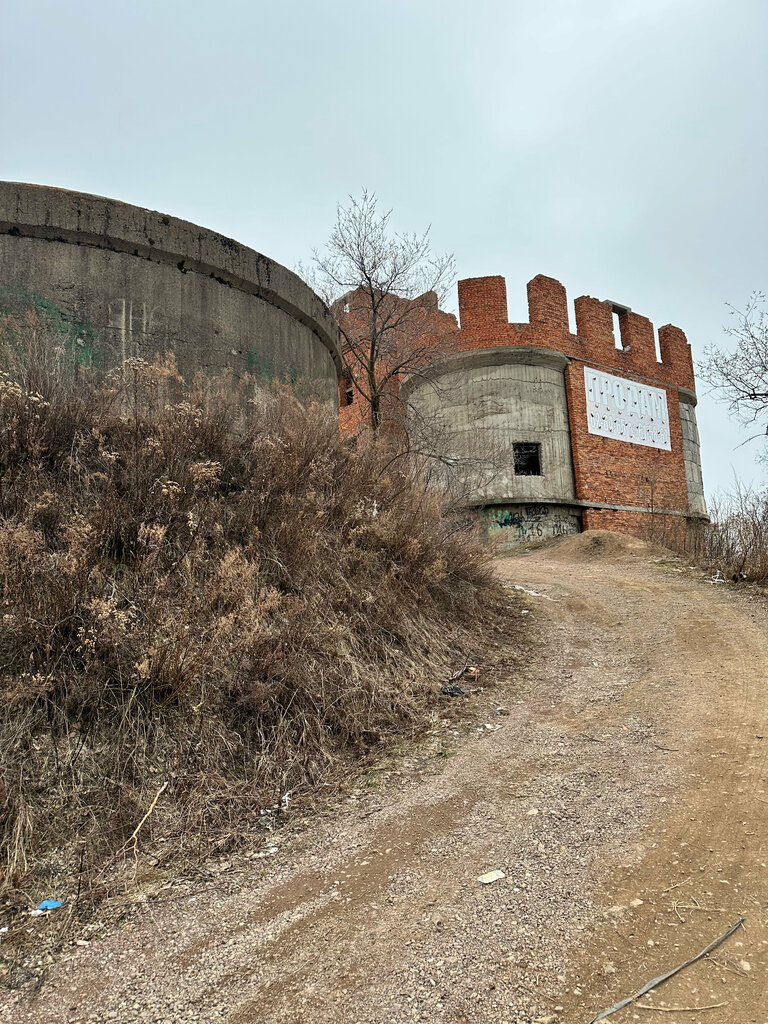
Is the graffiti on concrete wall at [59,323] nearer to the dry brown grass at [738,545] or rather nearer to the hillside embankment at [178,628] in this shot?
the hillside embankment at [178,628]

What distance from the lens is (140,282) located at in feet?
21.3

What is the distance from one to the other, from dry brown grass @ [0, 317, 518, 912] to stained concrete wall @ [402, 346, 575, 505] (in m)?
12.8

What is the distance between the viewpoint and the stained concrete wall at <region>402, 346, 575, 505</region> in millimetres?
18719

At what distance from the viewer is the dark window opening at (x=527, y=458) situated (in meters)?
19.3

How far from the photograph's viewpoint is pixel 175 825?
3076 millimetres

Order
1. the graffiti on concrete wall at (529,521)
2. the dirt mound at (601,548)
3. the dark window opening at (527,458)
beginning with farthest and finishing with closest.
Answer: the dark window opening at (527,458) < the graffiti on concrete wall at (529,521) < the dirt mound at (601,548)

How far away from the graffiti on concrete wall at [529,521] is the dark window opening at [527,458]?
1.08m

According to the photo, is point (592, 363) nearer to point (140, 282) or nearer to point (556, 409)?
point (556, 409)

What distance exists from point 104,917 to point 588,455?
18620 millimetres

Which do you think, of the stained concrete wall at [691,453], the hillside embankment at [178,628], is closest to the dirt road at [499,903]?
the hillside embankment at [178,628]

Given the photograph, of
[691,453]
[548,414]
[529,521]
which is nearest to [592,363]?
[548,414]

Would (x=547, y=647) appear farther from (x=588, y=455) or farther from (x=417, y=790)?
(x=588, y=455)

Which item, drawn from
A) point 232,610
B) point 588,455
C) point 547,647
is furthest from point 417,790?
point 588,455

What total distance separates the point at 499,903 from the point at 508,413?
17732 mm
